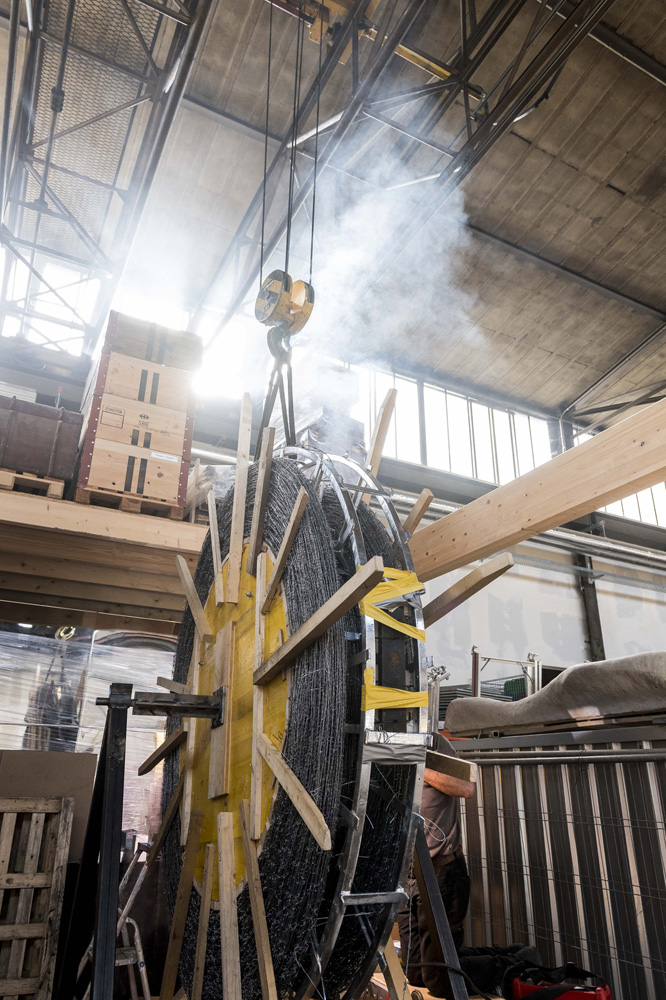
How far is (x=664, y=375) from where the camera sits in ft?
51.3

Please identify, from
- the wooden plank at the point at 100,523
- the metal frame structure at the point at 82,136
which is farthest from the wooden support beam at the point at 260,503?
the metal frame structure at the point at 82,136

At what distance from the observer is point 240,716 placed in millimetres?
3500

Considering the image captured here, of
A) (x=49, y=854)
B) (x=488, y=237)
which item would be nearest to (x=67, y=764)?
(x=49, y=854)

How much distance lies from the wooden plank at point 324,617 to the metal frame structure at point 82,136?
7009mm

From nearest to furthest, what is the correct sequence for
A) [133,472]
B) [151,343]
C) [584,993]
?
[584,993] < [133,472] < [151,343]

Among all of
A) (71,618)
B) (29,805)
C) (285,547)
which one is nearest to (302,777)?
(285,547)

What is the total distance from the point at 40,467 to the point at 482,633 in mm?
10761

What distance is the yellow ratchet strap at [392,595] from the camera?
2920 mm

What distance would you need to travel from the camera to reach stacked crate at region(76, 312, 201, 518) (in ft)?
18.6

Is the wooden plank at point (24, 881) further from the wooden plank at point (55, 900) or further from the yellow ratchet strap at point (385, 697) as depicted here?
the yellow ratchet strap at point (385, 697)

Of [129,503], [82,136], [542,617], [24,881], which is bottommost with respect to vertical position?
[24,881]

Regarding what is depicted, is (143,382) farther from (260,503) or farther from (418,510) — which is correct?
(418,510)

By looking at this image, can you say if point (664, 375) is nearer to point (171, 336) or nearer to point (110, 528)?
point (171, 336)

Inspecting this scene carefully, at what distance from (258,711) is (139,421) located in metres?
3.43
